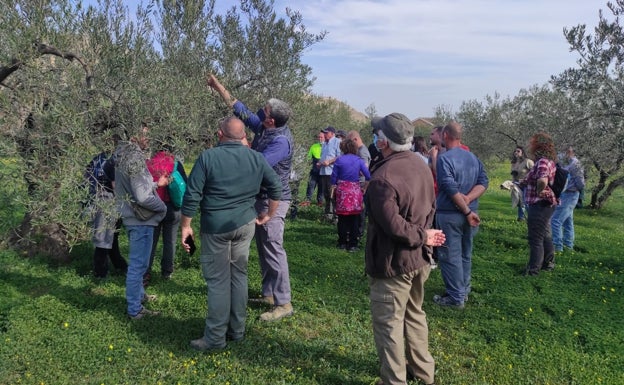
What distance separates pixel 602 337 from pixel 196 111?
5.30m

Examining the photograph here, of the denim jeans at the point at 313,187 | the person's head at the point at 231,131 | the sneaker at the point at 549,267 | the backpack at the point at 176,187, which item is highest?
the person's head at the point at 231,131

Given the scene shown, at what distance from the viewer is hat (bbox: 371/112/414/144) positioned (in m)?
3.69

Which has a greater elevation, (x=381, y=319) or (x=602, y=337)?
(x=381, y=319)

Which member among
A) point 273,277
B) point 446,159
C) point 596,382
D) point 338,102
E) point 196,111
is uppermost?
point 338,102

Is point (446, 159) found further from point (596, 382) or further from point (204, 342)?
point (204, 342)

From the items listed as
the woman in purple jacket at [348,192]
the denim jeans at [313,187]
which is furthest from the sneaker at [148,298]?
the denim jeans at [313,187]

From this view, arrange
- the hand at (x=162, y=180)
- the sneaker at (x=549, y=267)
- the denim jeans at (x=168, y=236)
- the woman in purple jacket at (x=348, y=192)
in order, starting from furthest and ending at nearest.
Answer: the woman in purple jacket at (x=348, y=192), the sneaker at (x=549, y=267), the denim jeans at (x=168, y=236), the hand at (x=162, y=180)

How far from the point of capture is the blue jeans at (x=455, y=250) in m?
5.70

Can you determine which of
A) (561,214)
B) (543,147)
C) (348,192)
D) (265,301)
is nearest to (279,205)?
(265,301)

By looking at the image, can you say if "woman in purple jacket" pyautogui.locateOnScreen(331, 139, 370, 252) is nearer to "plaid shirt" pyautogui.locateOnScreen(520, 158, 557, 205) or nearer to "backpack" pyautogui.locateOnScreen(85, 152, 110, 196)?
"plaid shirt" pyautogui.locateOnScreen(520, 158, 557, 205)

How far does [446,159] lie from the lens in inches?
222

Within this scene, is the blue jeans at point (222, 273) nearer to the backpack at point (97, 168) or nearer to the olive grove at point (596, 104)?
the backpack at point (97, 168)

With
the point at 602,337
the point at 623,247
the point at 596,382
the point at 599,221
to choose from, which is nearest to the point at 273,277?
the point at 596,382

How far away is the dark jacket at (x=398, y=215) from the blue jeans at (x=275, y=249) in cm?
171
